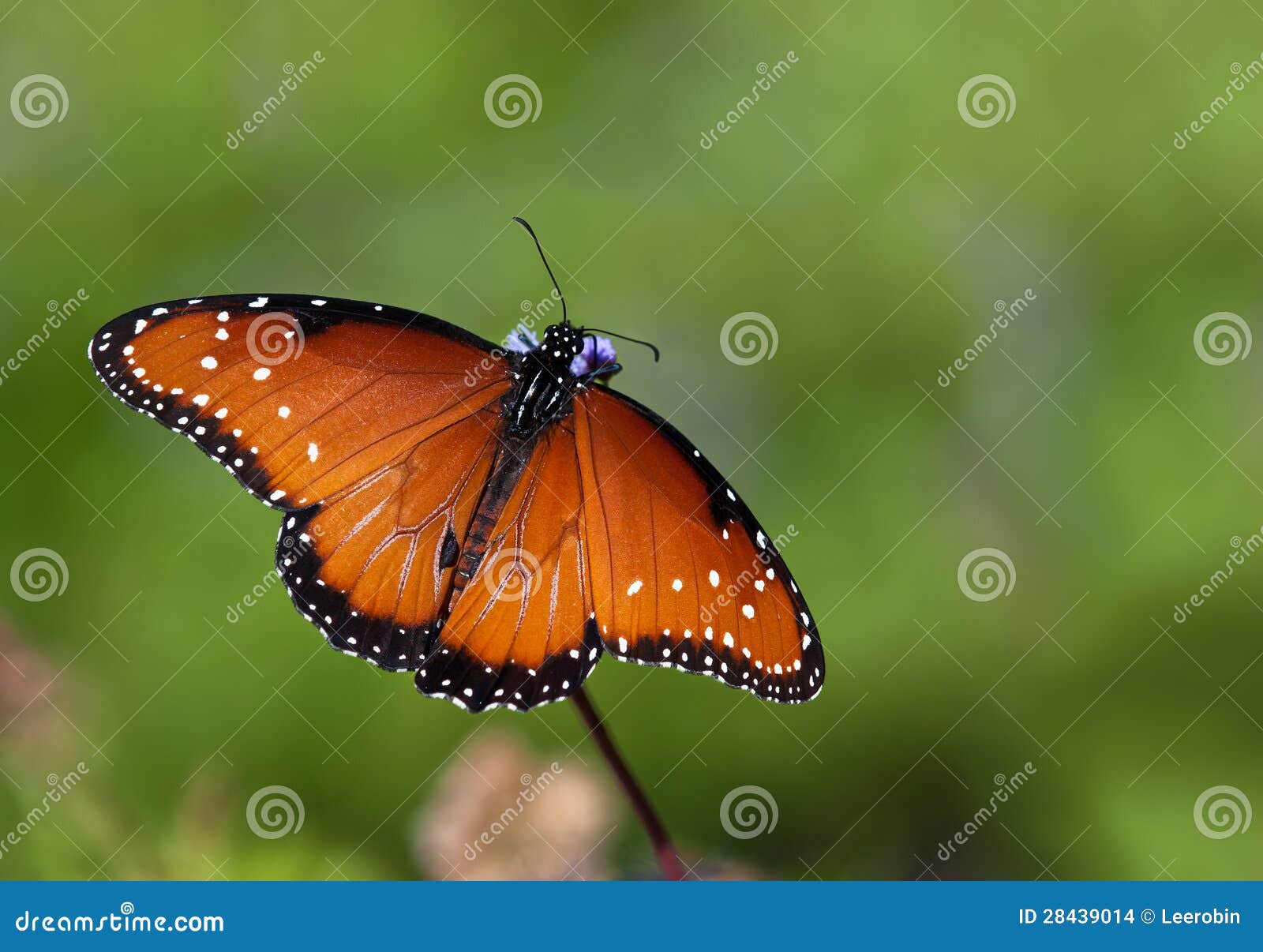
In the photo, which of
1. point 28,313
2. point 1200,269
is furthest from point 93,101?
point 1200,269

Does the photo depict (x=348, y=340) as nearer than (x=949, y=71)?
Yes

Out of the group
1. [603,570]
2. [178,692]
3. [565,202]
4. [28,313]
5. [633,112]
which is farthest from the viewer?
[633,112]

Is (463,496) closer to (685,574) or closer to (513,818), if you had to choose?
(685,574)

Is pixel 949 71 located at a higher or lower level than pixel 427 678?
higher

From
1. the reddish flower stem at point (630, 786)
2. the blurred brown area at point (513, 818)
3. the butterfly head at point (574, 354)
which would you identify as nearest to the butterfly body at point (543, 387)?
the butterfly head at point (574, 354)

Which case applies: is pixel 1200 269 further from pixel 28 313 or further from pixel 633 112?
pixel 28 313

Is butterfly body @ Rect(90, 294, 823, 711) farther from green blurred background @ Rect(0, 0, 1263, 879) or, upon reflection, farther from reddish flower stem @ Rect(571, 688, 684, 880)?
green blurred background @ Rect(0, 0, 1263, 879)

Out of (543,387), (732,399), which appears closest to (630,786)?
(543,387)

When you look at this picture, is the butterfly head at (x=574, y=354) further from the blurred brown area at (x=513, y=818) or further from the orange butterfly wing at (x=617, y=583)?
the blurred brown area at (x=513, y=818)

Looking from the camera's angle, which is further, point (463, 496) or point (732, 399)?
point (732, 399)

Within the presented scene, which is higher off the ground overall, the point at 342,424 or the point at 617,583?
the point at 617,583
